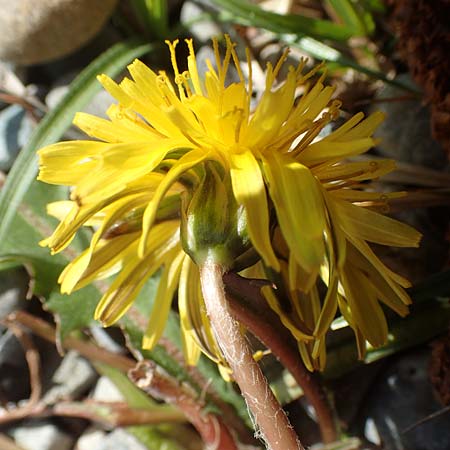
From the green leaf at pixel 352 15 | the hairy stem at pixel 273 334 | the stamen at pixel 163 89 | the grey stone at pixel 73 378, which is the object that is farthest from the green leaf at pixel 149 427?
the green leaf at pixel 352 15

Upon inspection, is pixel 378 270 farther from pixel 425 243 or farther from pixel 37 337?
pixel 37 337

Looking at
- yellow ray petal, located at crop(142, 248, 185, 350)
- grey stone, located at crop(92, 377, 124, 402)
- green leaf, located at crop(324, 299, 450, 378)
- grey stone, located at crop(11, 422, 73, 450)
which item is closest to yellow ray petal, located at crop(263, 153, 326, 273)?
yellow ray petal, located at crop(142, 248, 185, 350)

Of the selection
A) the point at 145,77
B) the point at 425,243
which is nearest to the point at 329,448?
the point at 425,243

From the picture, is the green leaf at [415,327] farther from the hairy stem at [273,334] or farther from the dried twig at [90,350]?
the dried twig at [90,350]

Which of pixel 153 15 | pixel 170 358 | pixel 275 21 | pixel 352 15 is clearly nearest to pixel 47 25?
pixel 153 15

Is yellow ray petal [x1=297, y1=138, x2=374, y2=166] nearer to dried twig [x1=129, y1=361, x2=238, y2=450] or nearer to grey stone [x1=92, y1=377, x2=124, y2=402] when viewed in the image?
dried twig [x1=129, y1=361, x2=238, y2=450]

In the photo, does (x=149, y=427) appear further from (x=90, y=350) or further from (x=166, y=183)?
(x=166, y=183)
